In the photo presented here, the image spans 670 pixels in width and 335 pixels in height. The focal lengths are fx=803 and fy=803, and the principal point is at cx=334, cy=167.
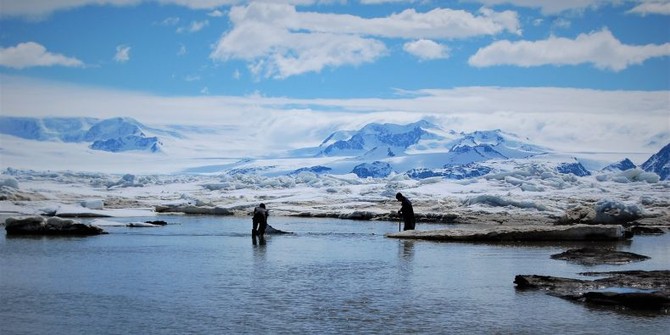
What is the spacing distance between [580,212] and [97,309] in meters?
30.0

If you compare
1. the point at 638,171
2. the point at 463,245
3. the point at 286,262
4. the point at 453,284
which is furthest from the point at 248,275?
the point at 638,171

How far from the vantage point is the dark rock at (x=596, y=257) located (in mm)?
19438

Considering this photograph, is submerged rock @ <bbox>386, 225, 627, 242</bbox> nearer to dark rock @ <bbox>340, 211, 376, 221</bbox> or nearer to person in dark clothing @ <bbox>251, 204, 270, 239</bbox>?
person in dark clothing @ <bbox>251, 204, 270, 239</bbox>

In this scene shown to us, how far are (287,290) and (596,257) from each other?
29.3 ft

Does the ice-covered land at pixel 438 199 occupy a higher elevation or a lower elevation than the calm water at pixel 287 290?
higher

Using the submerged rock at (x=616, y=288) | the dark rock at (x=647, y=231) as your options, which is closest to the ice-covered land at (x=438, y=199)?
the dark rock at (x=647, y=231)

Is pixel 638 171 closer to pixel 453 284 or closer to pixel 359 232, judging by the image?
pixel 359 232

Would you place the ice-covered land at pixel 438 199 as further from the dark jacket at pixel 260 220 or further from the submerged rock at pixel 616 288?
the submerged rock at pixel 616 288

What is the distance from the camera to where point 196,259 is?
1998 centimetres

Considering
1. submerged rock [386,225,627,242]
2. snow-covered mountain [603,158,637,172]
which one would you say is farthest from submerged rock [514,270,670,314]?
snow-covered mountain [603,158,637,172]

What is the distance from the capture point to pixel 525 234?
26547 millimetres

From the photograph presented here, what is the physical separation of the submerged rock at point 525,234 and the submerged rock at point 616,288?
360 inches

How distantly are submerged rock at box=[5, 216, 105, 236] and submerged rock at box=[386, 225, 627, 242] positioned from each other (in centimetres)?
1079

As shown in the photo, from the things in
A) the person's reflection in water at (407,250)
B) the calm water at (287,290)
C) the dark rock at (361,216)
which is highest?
the dark rock at (361,216)
